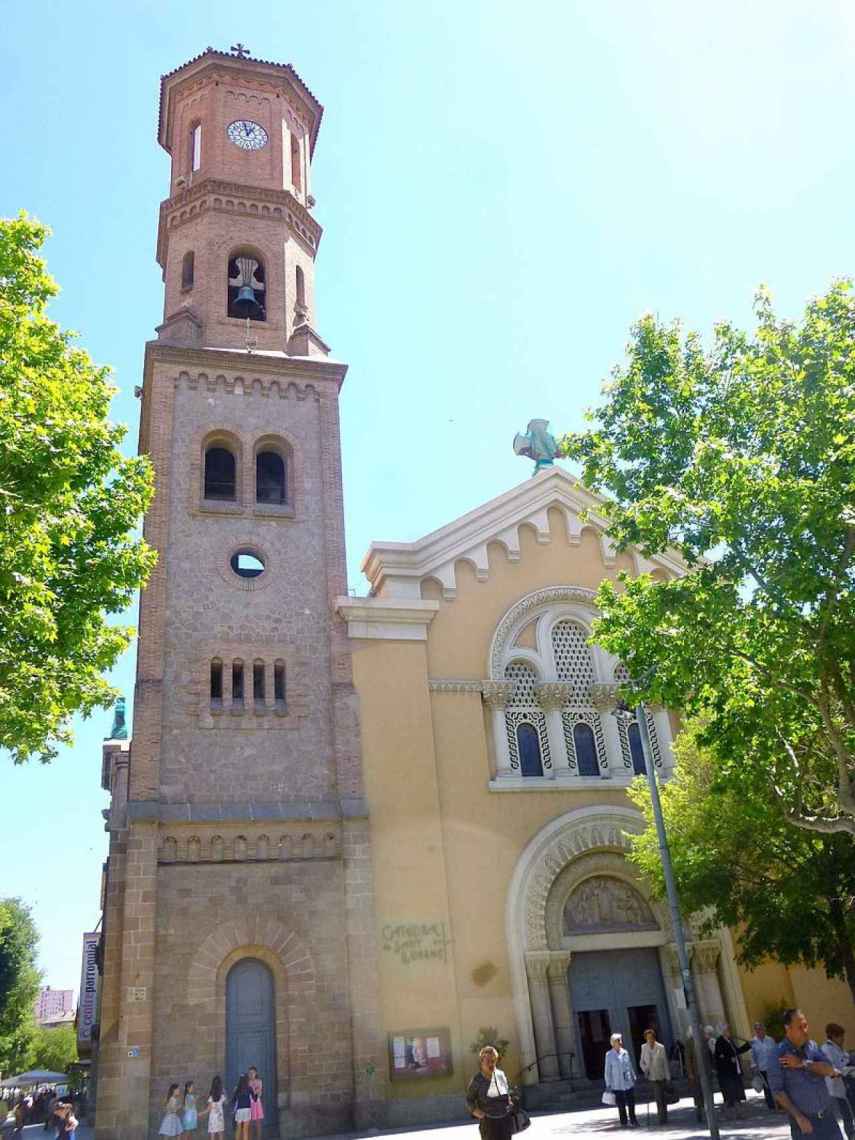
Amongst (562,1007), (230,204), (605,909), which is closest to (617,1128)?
(562,1007)

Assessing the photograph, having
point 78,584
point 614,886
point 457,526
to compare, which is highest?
point 457,526

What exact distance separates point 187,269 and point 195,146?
5024 millimetres

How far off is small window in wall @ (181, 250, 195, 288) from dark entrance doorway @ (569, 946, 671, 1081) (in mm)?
21541

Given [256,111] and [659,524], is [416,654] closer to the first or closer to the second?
[659,524]

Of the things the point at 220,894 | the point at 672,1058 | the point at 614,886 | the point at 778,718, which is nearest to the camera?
the point at 778,718

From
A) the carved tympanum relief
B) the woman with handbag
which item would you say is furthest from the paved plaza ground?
the woman with handbag

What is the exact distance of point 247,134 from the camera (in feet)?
102

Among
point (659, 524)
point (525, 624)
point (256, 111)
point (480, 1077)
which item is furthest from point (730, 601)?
point (256, 111)

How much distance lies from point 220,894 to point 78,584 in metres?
9.09

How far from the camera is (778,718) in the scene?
15703 mm

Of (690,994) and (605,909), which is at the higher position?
(605,909)

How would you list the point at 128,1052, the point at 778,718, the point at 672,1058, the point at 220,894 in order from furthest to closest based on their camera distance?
the point at 672,1058 → the point at 220,894 → the point at 128,1052 → the point at 778,718

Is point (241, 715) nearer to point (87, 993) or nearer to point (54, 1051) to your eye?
point (87, 993)

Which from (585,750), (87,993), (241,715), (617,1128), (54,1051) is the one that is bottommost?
(617,1128)
